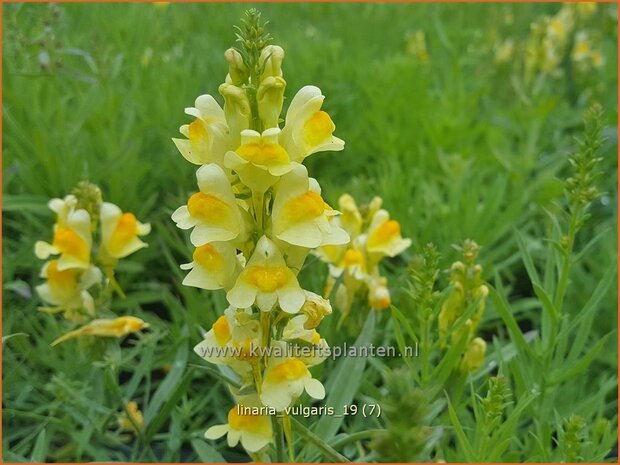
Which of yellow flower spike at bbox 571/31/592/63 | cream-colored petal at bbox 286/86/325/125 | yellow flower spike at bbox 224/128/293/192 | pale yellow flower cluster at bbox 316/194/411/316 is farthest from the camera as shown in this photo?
yellow flower spike at bbox 571/31/592/63

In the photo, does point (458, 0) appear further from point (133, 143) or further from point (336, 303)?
point (336, 303)

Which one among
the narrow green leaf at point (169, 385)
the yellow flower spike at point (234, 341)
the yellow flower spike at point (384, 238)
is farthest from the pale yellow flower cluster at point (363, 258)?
the yellow flower spike at point (234, 341)

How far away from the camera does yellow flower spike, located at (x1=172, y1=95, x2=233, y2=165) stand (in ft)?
3.37

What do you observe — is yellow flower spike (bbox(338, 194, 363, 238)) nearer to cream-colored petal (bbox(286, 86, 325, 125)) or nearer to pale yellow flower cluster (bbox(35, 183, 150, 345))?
pale yellow flower cluster (bbox(35, 183, 150, 345))

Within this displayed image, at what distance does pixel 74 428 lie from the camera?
5.11ft

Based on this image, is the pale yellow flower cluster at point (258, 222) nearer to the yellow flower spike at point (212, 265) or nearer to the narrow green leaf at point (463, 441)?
the yellow flower spike at point (212, 265)

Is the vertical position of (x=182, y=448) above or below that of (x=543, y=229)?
below

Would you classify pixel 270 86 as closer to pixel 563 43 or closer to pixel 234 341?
pixel 234 341

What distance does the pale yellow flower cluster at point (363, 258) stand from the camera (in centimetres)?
153

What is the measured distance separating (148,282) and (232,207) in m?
1.13

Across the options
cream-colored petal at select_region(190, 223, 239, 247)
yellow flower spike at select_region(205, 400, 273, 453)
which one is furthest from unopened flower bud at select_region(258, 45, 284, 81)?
yellow flower spike at select_region(205, 400, 273, 453)

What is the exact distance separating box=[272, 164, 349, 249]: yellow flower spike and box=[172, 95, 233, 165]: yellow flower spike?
10 cm

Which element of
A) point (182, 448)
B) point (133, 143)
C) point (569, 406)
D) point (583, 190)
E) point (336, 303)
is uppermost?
point (583, 190)

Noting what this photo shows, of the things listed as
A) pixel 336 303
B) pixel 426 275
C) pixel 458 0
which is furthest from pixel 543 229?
pixel 458 0
